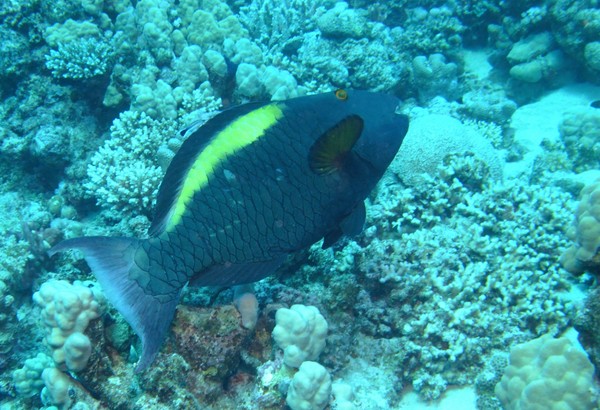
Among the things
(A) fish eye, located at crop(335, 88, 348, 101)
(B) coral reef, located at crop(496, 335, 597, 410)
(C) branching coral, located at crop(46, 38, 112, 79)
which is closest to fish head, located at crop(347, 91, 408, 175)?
(A) fish eye, located at crop(335, 88, 348, 101)

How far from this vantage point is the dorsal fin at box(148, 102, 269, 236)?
244cm

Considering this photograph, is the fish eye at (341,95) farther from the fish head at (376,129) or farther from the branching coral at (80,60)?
the branching coral at (80,60)

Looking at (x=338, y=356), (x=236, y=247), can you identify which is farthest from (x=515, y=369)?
(x=236, y=247)

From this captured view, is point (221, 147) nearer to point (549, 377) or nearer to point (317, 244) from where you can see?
point (317, 244)

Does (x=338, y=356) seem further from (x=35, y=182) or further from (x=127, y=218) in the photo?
(x=35, y=182)

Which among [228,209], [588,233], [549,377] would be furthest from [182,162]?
[588,233]

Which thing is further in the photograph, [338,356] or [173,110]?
[173,110]

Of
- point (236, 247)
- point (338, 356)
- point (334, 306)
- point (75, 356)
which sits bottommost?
point (338, 356)

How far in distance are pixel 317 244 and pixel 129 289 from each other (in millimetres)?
1910

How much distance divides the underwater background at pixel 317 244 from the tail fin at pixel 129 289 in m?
0.44

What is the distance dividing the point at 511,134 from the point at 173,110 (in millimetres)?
5831

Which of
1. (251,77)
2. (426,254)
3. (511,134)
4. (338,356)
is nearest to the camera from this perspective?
(338,356)

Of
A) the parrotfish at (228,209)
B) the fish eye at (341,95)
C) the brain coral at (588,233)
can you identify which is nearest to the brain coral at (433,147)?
the brain coral at (588,233)

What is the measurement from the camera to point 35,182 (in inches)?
219
